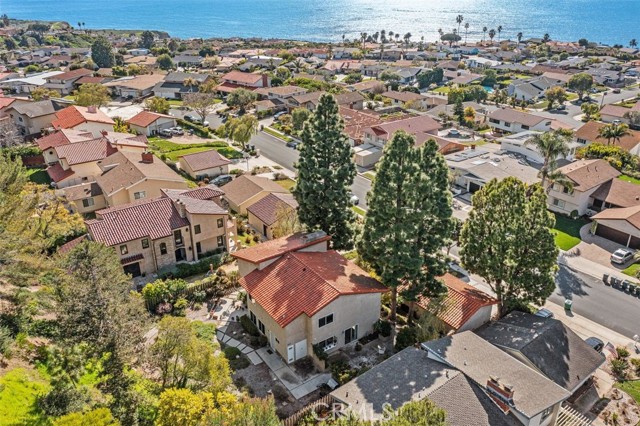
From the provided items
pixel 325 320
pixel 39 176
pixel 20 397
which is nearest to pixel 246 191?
pixel 325 320

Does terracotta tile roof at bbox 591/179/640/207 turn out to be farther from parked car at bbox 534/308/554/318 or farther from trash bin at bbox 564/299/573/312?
parked car at bbox 534/308/554/318

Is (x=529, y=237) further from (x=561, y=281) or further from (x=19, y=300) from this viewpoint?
(x=19, y=300)

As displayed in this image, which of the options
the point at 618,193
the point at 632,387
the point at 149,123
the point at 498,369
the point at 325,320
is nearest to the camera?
the point at 498,369

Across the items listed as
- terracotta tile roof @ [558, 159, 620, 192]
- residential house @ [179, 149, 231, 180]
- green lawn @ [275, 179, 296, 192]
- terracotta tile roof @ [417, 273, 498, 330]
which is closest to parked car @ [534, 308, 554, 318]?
terracotta tile roof @ [417, 273, 498, 330]

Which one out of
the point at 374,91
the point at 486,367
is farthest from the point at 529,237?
the point at 374,91

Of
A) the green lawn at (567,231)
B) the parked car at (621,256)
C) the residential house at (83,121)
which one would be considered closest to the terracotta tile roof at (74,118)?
the residential house at (83,121)

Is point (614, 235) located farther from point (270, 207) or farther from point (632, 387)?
point (270, 207)
